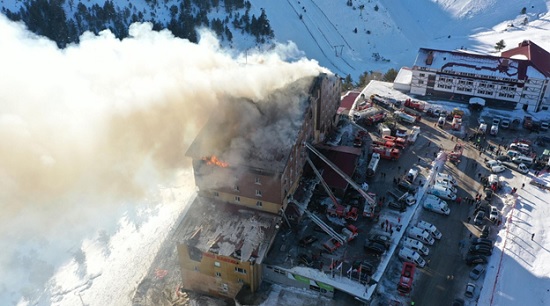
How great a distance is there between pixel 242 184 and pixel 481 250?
18632mm

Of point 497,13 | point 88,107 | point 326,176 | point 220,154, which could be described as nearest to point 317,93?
point 326,176

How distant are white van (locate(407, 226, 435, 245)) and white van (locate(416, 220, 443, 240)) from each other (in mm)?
459

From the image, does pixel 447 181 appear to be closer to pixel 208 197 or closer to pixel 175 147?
pixel 208 197

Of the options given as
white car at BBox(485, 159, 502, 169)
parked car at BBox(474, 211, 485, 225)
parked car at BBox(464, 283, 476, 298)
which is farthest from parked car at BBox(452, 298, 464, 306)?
white car at BBox(485, 159, 502, 169)

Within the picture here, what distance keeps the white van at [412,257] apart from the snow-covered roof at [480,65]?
2852cm

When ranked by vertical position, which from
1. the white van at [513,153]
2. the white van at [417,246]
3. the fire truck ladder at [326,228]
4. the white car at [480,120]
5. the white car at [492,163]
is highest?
the white car at [480,120]

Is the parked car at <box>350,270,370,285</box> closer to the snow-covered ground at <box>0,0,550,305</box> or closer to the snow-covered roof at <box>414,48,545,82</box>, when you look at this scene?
the snow-covered ground at <box>0,0,550,305</box>

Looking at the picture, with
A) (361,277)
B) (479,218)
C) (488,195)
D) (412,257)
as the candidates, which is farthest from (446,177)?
Result: (361,277)

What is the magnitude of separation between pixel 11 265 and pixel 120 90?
17.5 m

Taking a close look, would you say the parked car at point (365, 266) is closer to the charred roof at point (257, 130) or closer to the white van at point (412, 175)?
the charred roof at point (257, 130)

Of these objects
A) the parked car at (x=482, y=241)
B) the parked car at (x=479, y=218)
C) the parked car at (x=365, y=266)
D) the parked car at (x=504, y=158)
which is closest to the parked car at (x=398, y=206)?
the parked car at (x=479, y=218)

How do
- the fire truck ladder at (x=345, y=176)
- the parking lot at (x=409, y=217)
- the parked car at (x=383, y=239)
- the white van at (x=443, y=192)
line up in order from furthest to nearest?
the white van at (x=443, y=192) < the fire truck ladder at (x=345, y=176) < the parked car at (x=383, y=239) < the parking lot at (x=409, y=217)

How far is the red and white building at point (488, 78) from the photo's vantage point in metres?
53.0

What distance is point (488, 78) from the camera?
5381 centimetres
